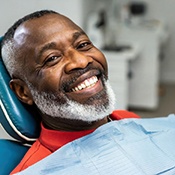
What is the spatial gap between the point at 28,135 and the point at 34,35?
343 millimetres

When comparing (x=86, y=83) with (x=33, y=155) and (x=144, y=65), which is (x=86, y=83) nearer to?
(x=33, y=155)

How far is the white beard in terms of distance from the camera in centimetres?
109

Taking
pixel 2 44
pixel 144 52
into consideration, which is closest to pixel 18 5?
pixel 2 44

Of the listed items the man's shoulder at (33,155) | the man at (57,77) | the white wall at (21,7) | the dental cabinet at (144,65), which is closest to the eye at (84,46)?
the man at (57,77)

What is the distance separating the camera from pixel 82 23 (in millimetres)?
2922

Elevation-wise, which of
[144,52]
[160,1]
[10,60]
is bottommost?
[144,52]

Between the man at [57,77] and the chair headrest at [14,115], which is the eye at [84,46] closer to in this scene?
the man at [57,77]

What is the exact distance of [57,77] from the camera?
1.10 m

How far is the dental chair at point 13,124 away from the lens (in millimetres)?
1181

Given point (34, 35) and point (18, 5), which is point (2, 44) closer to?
point (34, 35)

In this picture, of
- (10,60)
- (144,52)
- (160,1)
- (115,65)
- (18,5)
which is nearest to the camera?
(10,60)

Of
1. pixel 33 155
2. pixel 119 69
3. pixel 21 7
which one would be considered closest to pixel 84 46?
pixel 33 155

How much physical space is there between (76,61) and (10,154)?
384mm

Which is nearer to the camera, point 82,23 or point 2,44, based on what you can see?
point 2,44
